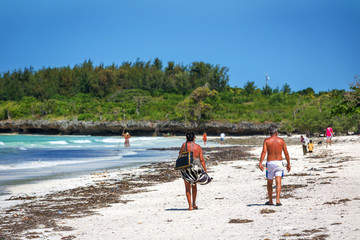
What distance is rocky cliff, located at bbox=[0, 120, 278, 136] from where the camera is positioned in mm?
67438

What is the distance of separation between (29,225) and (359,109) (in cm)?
1207

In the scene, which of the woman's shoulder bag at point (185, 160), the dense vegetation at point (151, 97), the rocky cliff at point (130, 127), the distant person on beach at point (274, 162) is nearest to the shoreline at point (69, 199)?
the woman's shoulder bag at point (185, 160)

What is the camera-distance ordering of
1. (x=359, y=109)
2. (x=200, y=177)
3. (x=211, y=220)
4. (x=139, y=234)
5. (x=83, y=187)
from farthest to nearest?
1. (x=359, y=109)
2. (x=83, y=187)
3. (x=200, y=177)
4. (x=211, y=220)
5. (x=139, y=234)

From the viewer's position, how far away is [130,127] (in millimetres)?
73812

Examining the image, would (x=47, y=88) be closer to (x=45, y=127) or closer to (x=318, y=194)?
(x=45, y=127)

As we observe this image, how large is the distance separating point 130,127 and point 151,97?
16.7 meters

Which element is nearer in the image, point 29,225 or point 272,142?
point 29,225

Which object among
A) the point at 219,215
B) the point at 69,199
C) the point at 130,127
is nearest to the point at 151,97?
the point at 130,127

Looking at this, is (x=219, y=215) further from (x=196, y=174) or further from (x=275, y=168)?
(x=275, y=168)

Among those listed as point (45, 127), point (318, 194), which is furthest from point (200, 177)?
point (45, 127)

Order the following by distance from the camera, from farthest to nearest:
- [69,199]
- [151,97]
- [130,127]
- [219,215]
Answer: [151,97]
[130,127]
[69,199]
[219,215]

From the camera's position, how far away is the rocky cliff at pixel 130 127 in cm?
6744

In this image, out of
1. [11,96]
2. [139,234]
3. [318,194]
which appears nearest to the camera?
[139,234]

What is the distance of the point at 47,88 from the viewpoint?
101 meters
